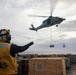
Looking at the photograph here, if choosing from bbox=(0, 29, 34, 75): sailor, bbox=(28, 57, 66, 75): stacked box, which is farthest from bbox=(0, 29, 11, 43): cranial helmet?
bbox=(28, 57, 66, 75): stacked box

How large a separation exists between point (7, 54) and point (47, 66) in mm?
11100

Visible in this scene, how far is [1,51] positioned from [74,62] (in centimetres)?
2568

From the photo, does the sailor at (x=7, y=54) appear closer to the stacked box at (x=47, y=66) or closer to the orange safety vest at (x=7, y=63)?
the orange safety vest at (x=7, y=63)

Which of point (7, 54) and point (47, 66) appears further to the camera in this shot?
point (47, 66)

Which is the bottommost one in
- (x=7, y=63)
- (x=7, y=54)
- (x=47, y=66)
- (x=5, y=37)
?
(x=47, y=66)

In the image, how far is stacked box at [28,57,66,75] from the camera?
593 inches

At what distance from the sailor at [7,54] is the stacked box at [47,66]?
1052 centimetres

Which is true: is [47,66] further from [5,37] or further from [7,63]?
[5,37]

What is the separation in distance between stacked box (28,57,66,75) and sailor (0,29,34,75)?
10524 mm

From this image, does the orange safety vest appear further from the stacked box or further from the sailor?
the stacked box

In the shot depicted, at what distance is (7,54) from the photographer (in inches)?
185

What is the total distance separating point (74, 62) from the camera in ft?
96.6

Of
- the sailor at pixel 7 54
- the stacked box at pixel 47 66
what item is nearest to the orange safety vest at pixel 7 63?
the sailor at pixel 7 54

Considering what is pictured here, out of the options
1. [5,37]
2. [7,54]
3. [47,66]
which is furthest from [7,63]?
[47,66]
